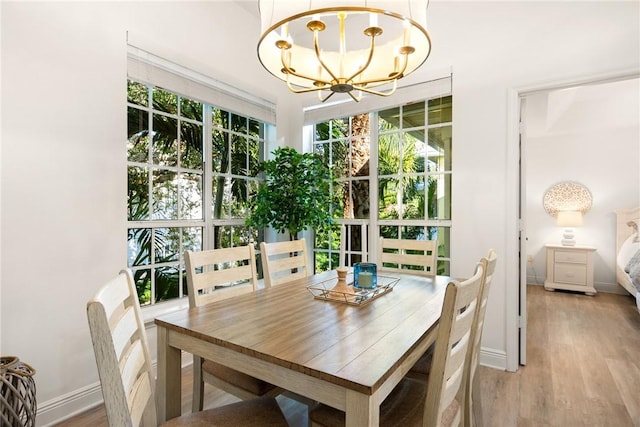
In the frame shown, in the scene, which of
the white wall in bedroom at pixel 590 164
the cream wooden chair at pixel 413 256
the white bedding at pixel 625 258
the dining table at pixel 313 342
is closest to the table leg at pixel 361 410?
the dining table at pixel 313 342

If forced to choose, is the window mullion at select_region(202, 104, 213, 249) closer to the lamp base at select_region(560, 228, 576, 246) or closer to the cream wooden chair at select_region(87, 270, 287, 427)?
the cream wooden chair at select_region(87, 270, 287, 427)

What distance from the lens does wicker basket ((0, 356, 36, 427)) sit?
1396mm

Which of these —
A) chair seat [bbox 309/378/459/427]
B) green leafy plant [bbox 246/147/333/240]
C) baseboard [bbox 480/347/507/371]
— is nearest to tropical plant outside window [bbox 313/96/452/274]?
green leafy plant [bbox 246/147/333/240]

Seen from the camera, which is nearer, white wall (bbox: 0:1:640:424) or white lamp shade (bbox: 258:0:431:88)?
→ white lamp shade (bbox: 258:0:431:88)

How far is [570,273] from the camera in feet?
16.1

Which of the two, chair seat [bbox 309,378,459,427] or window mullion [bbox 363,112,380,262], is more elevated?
window mullion [bbox 363,112,380,262]

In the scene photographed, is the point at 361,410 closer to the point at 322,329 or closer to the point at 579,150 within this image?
the point at 322,329

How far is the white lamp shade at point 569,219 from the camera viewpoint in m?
5.00

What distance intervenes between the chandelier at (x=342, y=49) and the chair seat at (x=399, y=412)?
1.34 metres

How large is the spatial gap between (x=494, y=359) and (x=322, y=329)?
6.57 feet

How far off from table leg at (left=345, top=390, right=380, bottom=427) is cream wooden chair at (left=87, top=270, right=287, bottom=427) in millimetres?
384

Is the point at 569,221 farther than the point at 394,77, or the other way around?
the point at 569,221

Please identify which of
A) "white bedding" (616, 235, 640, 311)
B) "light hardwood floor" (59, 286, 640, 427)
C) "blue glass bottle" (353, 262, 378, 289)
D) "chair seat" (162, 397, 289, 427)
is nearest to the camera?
"chair seat" (162, 397, 289, 427)

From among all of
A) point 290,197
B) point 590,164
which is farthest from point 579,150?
point 290,197
